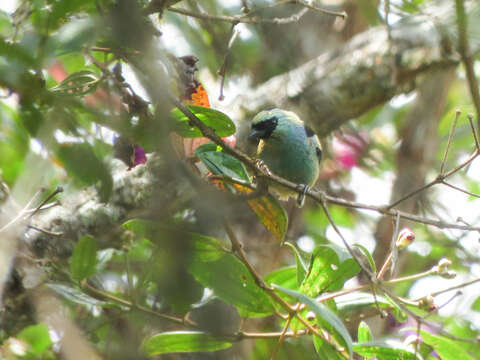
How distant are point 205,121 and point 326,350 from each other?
0.69 metres

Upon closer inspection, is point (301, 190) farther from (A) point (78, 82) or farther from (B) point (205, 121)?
(A) point (78, 82)

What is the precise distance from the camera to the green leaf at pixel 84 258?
1.54 meters

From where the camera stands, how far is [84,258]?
156cm

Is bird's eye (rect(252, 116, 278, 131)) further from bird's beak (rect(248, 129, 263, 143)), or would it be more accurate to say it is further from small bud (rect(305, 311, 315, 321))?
small bud (rect(305, 311, 315, 321))

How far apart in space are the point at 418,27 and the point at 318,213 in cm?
127

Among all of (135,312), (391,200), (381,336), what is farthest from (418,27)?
(135,312)

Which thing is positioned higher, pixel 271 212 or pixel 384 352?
pixel 271 212

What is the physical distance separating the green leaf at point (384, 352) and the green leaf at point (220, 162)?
546 millimetres

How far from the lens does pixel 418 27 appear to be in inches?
127

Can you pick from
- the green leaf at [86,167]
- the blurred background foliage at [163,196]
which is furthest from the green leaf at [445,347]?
the green leaf at [86,167]

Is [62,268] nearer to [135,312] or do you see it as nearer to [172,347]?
[135,312]

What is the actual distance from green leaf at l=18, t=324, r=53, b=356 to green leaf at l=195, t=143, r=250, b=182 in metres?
1.16

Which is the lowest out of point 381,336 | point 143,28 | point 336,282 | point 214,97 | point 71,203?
point 381,336

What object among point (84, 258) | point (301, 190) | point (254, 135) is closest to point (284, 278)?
point (301, 190)
